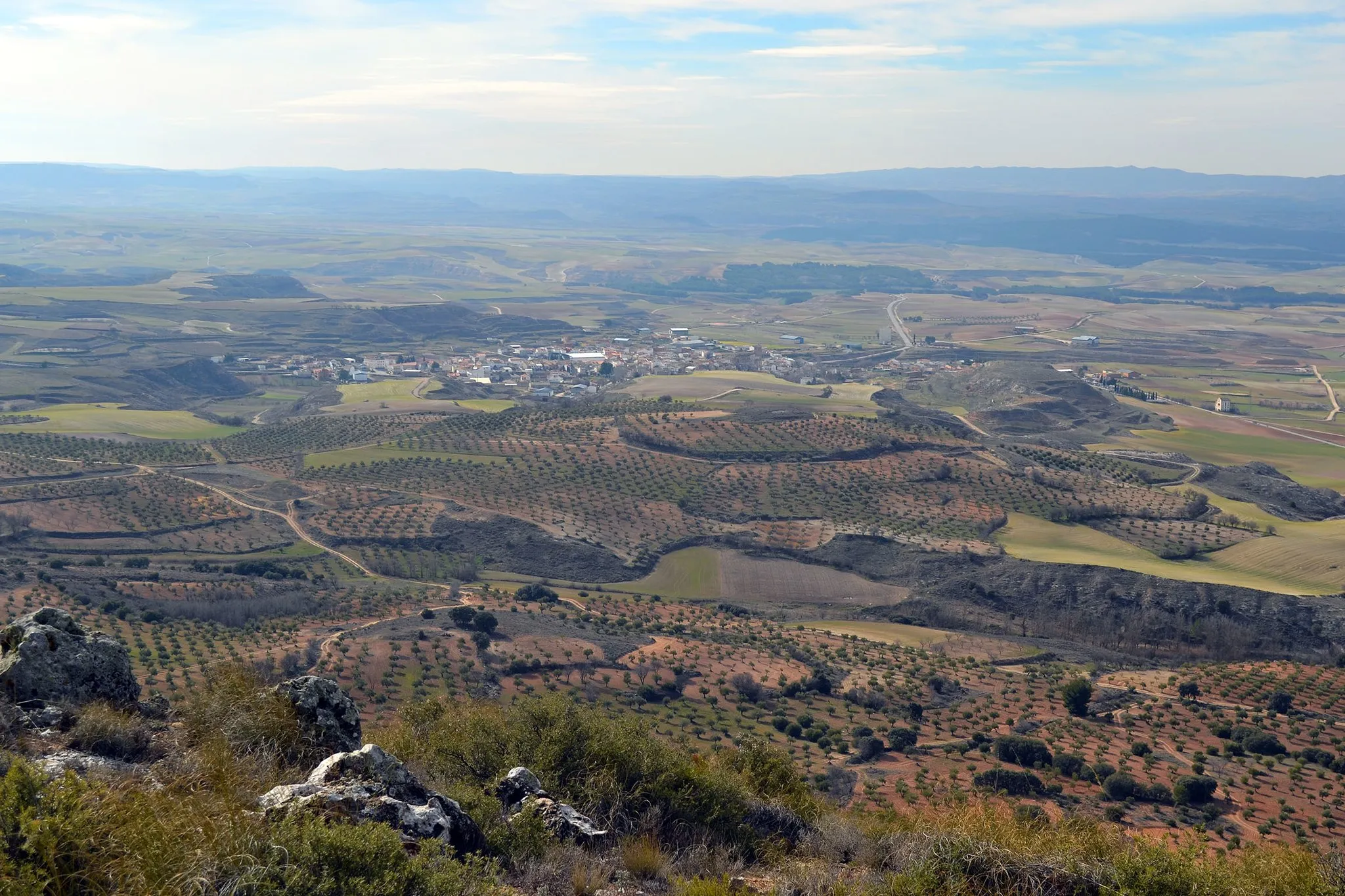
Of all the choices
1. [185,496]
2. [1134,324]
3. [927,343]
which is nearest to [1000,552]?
[185,496]

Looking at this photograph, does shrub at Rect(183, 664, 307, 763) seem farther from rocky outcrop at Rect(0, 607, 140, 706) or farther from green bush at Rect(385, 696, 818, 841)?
green bush at Rect(385, 696, 818, 841)

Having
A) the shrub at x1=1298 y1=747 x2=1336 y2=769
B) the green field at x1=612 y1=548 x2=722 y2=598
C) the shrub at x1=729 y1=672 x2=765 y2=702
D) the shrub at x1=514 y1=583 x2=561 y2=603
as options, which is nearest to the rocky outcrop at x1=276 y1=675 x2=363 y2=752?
the shrub at x1=729 y1=672 x2=765 y2=702

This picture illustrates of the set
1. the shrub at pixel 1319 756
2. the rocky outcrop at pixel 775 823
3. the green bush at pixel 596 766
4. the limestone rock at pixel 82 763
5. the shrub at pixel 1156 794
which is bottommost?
the shrub at pixel 1319 756

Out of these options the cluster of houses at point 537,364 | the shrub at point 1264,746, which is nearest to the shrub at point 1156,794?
the shrub at point 1264,746

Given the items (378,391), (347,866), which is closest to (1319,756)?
(347,866)

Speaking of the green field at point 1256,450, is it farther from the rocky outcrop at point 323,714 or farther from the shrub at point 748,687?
the rocky outcrop at point 323,714
